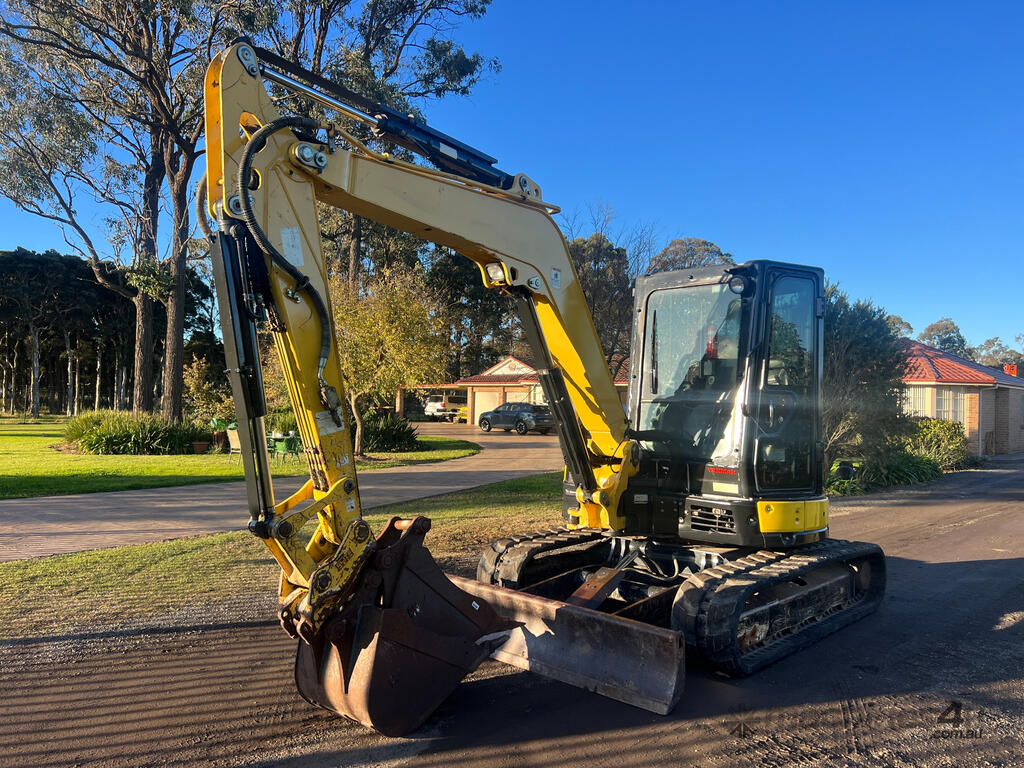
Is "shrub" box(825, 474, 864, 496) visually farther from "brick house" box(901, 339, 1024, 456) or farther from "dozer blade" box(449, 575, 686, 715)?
"dozer blade" box(449, 575, 686, 715)

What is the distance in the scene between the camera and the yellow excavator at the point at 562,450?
12.2ft

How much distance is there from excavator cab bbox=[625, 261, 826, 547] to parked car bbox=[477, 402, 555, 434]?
28167 millimetres

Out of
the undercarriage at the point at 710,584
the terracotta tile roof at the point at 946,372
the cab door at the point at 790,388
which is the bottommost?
the undercarriage at the point at 710,584

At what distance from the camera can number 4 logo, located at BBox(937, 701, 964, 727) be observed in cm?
424

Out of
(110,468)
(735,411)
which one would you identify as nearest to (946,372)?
(735,411)

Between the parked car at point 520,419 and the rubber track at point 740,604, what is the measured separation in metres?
28.5

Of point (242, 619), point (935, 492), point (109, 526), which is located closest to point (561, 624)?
point (242, 619)

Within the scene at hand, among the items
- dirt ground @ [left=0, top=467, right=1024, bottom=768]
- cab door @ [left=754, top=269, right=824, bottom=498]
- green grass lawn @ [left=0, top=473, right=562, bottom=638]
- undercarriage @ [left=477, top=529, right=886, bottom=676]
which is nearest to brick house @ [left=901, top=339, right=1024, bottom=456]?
green grass lawn @ [left=0, top=473, right=562, bottom=638]

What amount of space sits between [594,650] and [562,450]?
4.77 ft

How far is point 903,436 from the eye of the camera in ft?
56.0

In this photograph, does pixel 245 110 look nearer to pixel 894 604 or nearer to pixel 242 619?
pixel 242 619

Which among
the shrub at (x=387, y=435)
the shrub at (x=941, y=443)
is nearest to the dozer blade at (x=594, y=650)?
the shrub at (x=941, y=443)

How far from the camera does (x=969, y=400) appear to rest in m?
24.5

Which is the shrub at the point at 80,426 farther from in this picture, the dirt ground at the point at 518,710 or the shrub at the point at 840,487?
the shrub at the point at 840,487
